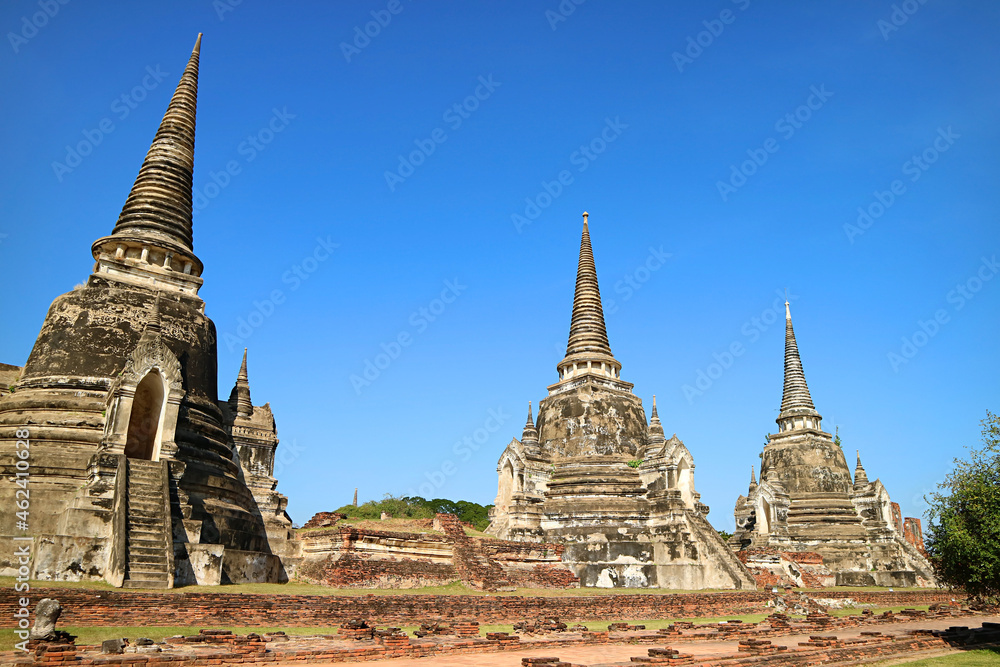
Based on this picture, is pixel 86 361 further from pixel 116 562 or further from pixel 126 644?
pixel 126 644

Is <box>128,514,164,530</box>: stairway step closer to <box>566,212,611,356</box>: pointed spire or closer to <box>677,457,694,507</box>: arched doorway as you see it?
<box>677,457,694,507</box>: arched doorway

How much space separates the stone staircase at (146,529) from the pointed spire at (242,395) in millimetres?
11956

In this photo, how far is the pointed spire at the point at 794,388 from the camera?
42875 millimetres

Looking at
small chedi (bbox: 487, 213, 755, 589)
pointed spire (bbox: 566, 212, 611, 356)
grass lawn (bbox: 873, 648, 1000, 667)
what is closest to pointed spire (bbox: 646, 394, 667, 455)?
small chedi (bbox: 487, 213, 755, 589)

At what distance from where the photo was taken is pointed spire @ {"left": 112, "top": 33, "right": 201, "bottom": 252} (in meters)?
21.9

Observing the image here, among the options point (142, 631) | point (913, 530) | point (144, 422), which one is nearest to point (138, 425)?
point (144, 422)

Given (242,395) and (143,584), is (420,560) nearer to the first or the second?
(143,584)

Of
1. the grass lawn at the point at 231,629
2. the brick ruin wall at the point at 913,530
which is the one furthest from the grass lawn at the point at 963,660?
the brick ruin wall at the point at 913,530

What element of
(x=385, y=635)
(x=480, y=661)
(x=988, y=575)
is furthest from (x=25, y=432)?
(x=988, y=575)

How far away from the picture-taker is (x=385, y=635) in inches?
470

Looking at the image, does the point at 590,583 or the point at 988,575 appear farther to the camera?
the point at 590,583

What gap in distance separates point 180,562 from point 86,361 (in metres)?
6.35

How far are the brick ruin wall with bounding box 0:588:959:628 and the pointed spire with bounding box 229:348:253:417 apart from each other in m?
15.5

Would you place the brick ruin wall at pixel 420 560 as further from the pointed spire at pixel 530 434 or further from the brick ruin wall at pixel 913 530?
the brick ruin wall at pixel 913 530
